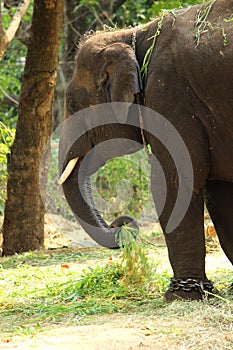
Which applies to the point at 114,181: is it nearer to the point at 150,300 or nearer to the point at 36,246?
the point at 36,246

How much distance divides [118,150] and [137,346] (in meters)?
2.17

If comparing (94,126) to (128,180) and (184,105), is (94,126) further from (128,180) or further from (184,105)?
(128,180)

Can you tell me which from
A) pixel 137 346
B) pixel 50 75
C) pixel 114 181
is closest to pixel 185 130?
pixel 137 346

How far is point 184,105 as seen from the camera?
527 cm

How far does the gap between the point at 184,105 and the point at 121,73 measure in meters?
0.55

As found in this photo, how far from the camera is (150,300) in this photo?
5570 mm

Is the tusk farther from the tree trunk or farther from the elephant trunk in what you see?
the tree trunk

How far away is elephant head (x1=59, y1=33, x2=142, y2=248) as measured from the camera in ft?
18.6

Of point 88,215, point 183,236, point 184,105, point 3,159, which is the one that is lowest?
point 183,236

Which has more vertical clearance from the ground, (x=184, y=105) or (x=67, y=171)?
(x=184, y=105)

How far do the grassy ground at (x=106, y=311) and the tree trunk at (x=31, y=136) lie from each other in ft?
4.50

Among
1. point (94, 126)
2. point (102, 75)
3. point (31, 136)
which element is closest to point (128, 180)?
point (31, 136)

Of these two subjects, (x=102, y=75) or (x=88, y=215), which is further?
(x=88, y=215)

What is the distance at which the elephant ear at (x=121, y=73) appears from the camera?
5.49m
